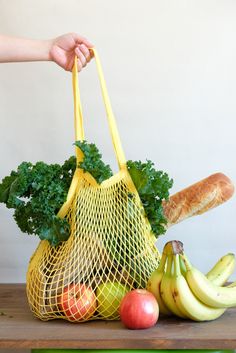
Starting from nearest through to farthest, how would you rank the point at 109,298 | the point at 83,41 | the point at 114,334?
the point at 114,334 → the point at 109,298 → the point at 83,41

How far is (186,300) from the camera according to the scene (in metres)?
1.07

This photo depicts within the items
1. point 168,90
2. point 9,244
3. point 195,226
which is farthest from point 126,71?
point 9,244

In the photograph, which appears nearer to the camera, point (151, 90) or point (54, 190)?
point (54, 190)

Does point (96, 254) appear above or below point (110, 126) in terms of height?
below

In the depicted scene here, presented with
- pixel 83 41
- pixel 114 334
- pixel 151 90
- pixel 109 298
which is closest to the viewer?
pixel 114 334

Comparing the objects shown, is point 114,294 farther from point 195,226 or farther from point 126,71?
point 126,71

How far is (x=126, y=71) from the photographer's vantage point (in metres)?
1.52

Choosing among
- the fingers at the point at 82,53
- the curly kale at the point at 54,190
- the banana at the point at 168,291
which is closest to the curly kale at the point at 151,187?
the curly kale at the point at 54,190

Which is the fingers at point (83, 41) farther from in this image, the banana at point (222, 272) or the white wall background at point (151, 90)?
the banana at point (222, 272)

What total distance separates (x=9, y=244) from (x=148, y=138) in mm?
437

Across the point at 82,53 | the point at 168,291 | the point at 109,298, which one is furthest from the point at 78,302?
the point at 82,53

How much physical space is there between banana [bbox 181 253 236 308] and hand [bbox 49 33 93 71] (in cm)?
46

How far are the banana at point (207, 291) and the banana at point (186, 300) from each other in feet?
0.03

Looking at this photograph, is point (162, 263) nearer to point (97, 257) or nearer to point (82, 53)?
point (97, 257)
